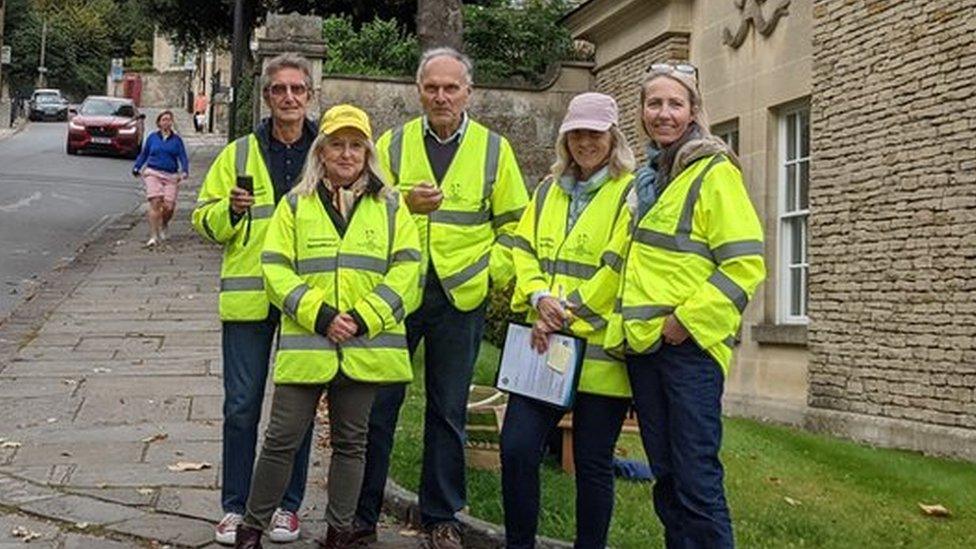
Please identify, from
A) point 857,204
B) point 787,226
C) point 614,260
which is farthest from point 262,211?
point 787,226

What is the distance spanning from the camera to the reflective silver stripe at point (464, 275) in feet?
18.1

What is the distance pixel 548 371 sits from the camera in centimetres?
505

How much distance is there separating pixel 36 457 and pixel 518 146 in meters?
A: 11.3

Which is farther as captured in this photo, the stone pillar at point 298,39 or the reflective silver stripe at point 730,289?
the stone pillar at point 298,39

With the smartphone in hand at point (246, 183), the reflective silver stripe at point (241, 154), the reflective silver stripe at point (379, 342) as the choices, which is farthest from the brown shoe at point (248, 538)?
the reflective silver stripe at point (241, 154)

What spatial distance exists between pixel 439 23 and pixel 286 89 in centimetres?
416

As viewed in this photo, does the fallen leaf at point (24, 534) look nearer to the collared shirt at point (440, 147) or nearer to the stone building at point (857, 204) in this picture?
the collared shirt at point (440, 147)

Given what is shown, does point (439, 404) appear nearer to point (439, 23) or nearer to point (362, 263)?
point (362, 263)

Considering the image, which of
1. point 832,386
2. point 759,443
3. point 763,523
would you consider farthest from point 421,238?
point 832,386

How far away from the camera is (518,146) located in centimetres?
1783

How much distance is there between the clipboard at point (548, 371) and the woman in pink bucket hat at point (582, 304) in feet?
0.11

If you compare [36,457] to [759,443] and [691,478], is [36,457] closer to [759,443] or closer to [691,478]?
[691,478]

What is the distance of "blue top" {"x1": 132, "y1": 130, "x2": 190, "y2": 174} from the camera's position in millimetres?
17531

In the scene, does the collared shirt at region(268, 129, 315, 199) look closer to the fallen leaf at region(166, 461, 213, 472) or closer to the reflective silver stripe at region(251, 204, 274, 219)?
the reflective silver stripe at region(251, 204, 274, 219)
